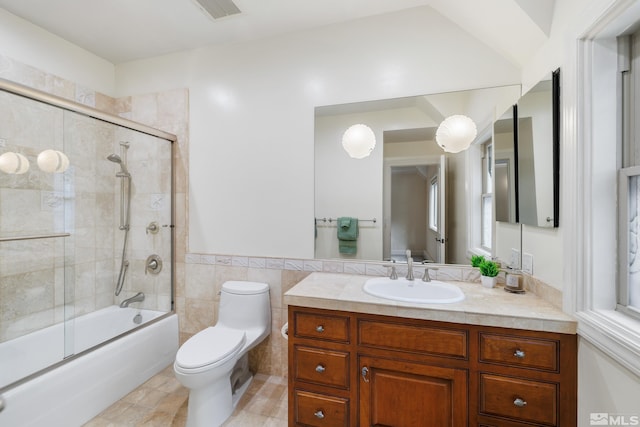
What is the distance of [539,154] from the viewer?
139cm

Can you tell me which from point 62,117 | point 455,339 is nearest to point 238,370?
point 455,339

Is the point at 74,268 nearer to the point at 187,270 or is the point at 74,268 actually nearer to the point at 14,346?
the point at 14,346

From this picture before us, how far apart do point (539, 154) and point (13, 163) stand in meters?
3.04

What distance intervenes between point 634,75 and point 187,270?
2821 mm

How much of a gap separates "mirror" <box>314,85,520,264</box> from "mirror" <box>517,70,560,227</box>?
0.26m

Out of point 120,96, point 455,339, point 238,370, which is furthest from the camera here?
point 120,96

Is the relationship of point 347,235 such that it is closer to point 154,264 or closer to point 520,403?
point 520,403

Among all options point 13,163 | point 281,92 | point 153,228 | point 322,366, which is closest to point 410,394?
point 322,366

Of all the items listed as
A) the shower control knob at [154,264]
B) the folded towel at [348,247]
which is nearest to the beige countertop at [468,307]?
the folded towel at [348,247]

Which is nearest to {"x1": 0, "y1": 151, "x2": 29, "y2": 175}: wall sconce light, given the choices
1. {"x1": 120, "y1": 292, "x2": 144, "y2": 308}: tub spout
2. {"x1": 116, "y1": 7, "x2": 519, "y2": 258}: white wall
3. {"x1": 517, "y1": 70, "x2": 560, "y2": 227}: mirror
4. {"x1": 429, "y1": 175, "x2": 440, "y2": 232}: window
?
{"x1": 116, "y1": 7, "x2": 519, "y2": 258}: white wall

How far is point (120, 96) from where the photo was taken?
101 inches

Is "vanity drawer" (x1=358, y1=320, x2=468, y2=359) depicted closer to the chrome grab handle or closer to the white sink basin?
the chrome grab handle

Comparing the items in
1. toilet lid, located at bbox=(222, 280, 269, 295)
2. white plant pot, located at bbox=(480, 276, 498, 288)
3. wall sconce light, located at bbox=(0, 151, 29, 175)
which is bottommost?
toilet lid, located at bbox=(222, 280, 269, 295)

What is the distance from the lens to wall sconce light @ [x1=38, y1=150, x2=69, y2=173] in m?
1.82
